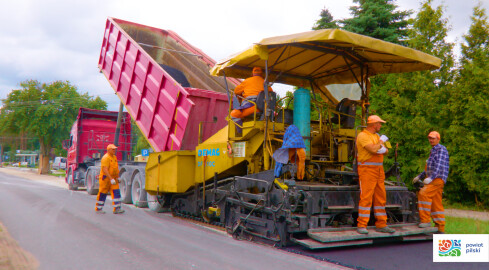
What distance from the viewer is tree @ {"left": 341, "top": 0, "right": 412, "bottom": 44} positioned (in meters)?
17.2

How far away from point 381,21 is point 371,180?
14995 mm

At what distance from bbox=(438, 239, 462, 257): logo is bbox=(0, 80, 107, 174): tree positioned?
30.2 meters

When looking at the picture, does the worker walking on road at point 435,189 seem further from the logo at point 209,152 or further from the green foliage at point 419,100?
the green foliage at point 419,100

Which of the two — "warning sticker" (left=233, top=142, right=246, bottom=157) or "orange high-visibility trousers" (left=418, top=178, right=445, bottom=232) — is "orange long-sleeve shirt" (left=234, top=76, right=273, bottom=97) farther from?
"orange high-visibility trousers" (left=418, top=178, right=445, bottom=232)

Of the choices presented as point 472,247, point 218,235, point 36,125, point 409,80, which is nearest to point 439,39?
point 409,80

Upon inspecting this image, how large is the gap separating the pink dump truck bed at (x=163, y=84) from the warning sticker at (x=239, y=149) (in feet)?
5.40

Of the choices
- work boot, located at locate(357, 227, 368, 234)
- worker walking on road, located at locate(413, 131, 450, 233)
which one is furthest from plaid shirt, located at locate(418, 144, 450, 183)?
work boot, located at locate(357, 227, 368, 234)

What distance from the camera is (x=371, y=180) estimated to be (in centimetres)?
495

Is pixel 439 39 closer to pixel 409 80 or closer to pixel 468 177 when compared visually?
pixel 409 80

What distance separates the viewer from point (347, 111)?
6379 mm

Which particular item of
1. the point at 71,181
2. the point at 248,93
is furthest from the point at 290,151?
the point at 71,181

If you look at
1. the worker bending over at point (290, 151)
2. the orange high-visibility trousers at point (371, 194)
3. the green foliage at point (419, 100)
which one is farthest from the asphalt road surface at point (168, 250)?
the green foliage at point (419, 100)

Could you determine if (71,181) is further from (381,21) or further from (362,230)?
(381,21)

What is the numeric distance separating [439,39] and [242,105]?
768 centimetres
